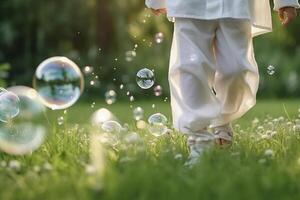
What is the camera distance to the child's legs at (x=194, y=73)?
4098 mm

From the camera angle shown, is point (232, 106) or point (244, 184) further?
point (232, 106)

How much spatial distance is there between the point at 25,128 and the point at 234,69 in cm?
110

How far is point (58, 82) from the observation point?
4.65 metres

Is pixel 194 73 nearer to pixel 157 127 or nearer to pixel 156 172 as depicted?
pixel 157 127

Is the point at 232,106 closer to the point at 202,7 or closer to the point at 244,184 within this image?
the point at 202,7

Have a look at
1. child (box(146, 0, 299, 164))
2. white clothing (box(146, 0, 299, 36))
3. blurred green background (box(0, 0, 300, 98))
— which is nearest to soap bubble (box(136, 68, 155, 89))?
child (box(146, 0, 299, 164))

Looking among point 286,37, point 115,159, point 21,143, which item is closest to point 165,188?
point 115,159

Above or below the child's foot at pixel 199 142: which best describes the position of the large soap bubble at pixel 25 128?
above

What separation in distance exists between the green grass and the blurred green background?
10604mm

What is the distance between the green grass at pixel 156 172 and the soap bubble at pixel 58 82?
0.73ft

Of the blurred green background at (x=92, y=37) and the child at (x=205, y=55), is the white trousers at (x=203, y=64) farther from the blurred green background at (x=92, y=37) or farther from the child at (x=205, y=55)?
the blurred green background at (x=92, y=37)

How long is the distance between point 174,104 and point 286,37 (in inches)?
532

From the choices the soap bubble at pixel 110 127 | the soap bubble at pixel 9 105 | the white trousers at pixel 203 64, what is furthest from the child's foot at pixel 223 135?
the soap bubble at pixel 9 105

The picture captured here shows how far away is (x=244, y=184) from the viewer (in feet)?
9.96
